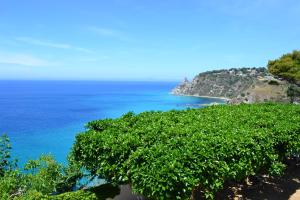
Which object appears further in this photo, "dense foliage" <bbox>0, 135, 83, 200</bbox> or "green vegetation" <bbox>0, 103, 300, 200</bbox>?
"dense foliage" <bbox>0, 135, 83, 200</bbox>

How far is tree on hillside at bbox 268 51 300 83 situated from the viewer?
37.0m

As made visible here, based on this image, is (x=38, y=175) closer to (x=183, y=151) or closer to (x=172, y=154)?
(x=172, y=154)

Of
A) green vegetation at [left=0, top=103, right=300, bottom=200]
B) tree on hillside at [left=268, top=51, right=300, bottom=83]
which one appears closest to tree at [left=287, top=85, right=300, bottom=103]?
tree on hillside at [left=268, top=51, right=300, bottom=83]

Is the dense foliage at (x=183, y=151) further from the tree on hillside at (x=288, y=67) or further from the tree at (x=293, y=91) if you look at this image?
the tree at (x=293, y=91)

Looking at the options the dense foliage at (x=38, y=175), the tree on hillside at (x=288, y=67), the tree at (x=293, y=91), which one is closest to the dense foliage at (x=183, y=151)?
the dense foliage at (x=38, y=175)

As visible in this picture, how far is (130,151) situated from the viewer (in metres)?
10.5

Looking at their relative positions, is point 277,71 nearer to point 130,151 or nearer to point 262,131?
point 262,131

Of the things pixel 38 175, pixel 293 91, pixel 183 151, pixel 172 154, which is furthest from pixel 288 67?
pixel 172 154

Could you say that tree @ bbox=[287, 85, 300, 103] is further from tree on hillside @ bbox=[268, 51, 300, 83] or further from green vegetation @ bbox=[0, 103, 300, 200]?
green vegetation @ bbox=[0, 103, 300, 200]

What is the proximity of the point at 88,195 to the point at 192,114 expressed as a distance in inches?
264

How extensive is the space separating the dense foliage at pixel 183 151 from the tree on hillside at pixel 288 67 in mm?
24562

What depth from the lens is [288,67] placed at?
123 ft

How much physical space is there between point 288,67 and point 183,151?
1258 inches

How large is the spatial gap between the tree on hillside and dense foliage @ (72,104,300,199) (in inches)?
967
